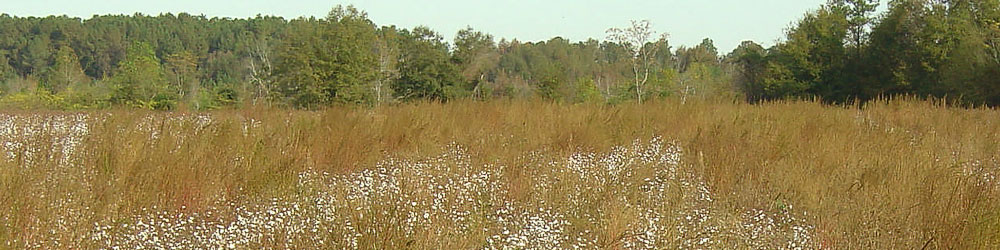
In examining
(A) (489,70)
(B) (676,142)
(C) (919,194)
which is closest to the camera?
(C) (919,194)

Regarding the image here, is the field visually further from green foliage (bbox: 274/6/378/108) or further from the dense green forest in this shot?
green foliage (bbox: 274/6/378/108)

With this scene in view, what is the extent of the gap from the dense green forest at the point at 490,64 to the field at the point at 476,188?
8.16 ft

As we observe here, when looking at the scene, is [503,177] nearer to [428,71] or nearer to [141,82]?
[428,71]

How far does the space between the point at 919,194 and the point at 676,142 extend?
294cm

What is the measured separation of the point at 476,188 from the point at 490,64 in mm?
38656

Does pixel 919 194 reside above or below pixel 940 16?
below

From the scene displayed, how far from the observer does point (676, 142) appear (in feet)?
20.4

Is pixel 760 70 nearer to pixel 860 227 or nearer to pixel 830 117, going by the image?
pixel 830 117

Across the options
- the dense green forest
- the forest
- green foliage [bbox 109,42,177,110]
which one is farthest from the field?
green foliage [bbox 109,42,177,110]

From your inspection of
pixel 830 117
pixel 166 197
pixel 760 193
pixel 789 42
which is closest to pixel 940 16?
pixel 789 42

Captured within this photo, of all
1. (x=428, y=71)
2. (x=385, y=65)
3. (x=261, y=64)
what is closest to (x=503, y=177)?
(x=428, y=71)

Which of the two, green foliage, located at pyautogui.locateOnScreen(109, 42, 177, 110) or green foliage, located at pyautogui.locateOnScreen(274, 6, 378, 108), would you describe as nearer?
green foliage, located at pyautogui.locateOnScreen(274, 6, 378, 108)

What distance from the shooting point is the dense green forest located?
23.9m

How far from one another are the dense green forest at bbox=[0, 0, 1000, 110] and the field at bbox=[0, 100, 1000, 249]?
8.16 ft
